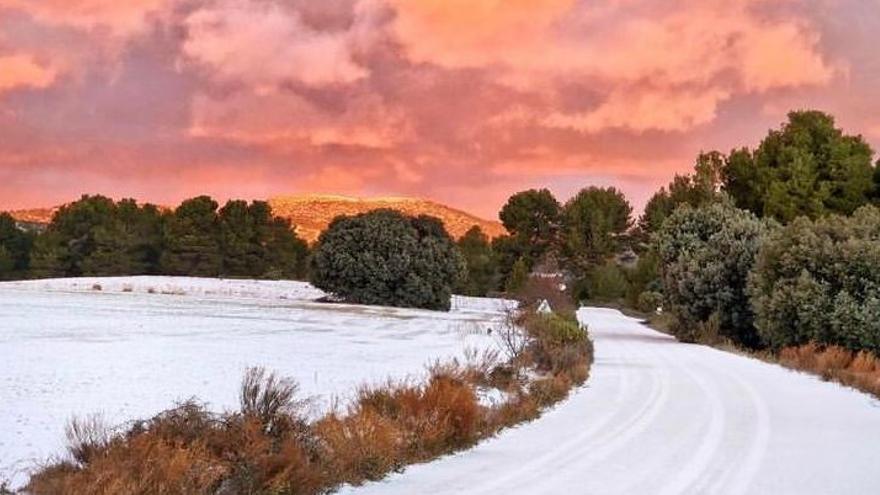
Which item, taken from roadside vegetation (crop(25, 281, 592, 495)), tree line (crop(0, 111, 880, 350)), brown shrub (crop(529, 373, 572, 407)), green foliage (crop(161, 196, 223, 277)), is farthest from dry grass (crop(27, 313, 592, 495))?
green foliage (crop(161, 196, 223, 277))

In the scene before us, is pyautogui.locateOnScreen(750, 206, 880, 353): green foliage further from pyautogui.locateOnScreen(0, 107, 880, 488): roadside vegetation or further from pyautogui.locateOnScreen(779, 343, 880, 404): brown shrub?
pyautogui.locateOnScreen(779, 343, 880, 404): brown shrub

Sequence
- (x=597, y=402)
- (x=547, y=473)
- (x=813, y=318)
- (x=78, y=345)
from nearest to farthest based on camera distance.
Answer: (x=547, y=473) → (x=597, y=402) → (x=78, y=345) → (x=813, y=318)

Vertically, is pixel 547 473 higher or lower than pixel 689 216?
lower

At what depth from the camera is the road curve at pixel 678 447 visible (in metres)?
9.78

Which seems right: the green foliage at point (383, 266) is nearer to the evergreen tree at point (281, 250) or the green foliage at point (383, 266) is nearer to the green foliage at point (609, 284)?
the evergreen tree at point (281, 250)

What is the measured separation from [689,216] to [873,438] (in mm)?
31576

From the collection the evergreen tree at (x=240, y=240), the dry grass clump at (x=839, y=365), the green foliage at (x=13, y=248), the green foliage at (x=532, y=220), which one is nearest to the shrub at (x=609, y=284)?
the green foliage at (x=532, y=220)

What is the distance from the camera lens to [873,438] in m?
13.4

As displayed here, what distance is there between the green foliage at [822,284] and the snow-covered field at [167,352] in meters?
9.76

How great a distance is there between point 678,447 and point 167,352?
1339 cm

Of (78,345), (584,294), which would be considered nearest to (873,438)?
(78,345)

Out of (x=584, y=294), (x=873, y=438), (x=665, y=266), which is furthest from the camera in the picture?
(x=584, y=294)

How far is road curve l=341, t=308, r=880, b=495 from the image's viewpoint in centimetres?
978

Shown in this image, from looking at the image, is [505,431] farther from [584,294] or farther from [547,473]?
[584,294]
